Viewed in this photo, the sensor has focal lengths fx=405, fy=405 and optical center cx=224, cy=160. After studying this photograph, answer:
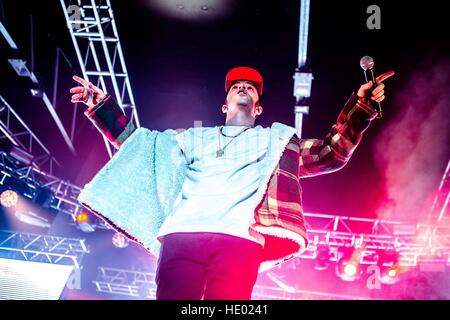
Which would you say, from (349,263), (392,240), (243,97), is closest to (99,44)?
(243,97)

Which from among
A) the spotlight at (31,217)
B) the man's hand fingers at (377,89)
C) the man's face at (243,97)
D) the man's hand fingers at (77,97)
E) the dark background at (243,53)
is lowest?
the man's hand fingers at (377,89)

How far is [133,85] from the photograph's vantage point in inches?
268

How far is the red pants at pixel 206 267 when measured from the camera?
1.62m

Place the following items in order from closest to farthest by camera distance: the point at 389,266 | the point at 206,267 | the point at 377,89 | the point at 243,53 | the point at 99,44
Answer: the point at 206,267 → the point at 377,89 → the point at 243,53 → the point at 99,44 → the point at 389,266

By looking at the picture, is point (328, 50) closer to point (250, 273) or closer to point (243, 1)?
point (243, 1)

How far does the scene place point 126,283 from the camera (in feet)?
43.6

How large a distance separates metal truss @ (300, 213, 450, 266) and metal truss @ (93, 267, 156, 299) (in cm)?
581

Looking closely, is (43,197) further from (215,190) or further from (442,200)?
(442,200)

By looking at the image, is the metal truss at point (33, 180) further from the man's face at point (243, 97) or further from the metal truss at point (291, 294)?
the metal truss at point (291, 294)

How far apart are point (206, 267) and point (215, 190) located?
42 centimetres

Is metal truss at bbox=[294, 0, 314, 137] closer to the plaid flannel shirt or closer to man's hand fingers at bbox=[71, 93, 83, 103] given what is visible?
the plaid flannel shirt

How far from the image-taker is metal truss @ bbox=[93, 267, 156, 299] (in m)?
12.7

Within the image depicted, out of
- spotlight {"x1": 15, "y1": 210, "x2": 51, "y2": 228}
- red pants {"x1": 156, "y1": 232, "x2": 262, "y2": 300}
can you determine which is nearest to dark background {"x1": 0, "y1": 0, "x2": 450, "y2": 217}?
spotlight {"x1": 15, "y1": 210, "x2": 51, "y2": 228}

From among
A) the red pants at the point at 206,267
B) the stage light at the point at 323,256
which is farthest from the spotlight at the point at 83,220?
the red pants at the point at 206,267
